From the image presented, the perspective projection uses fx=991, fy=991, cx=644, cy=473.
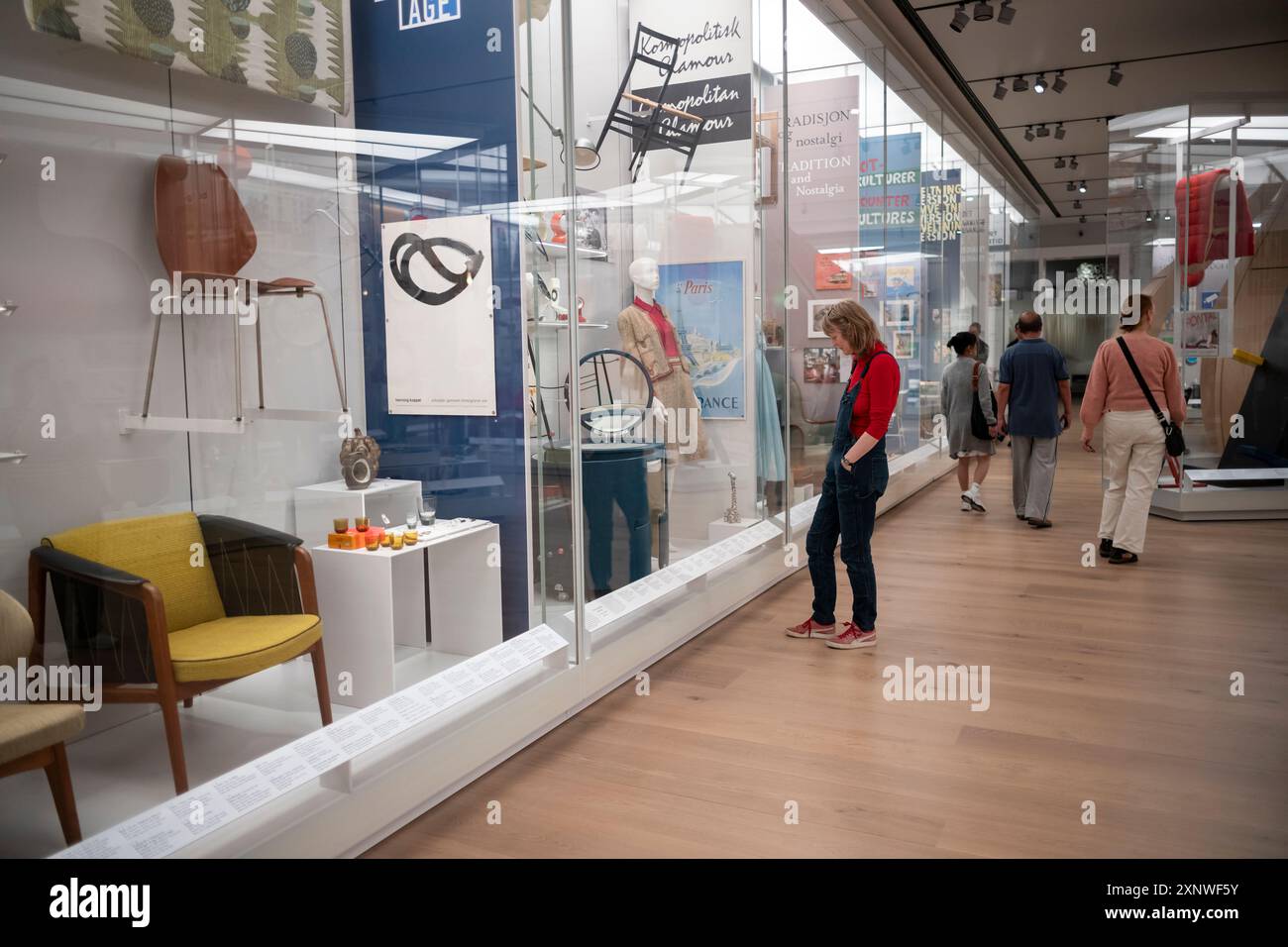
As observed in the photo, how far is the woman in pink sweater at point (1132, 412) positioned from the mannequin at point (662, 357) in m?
2.55

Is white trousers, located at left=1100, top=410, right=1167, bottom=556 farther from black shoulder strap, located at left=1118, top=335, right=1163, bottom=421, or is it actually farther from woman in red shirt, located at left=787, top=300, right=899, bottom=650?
woman in red shirt, located at left=787, top=300, right=899, bottom=650

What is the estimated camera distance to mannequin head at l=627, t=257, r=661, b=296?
429cm

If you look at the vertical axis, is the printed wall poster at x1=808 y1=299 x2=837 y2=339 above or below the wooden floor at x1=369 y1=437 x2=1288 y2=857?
above

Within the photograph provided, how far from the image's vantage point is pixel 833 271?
23.5ft

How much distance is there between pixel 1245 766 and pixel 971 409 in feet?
16.9

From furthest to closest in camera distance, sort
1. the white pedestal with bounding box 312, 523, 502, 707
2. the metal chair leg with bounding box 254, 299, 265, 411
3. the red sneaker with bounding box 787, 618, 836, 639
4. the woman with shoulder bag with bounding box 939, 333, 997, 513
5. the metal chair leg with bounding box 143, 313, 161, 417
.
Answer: the woman with shoulder bag with bounding box 939, 333, 997, 513
the red sneaker with bounding box 787, 618, 836, 639
the white pedestal with bounding box 312, 523, 502, 707
the metal chair leg with bounding box 254, 299, 265, 411
the metal chair leg with bounding box 143, 313, 161, 417

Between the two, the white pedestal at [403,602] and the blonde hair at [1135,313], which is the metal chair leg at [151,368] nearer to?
the white pedestal at [403,602]

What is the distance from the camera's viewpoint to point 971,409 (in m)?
8.00

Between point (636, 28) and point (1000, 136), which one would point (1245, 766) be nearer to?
point (636, 28)

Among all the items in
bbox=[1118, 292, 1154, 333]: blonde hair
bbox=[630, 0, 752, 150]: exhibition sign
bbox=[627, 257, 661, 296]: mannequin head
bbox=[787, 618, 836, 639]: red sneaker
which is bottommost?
bbox=[787, 618, 836, 639]: red sneaker

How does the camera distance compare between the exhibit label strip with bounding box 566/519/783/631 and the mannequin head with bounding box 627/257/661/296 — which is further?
the mannequin head with bounding box 627/257/661/296

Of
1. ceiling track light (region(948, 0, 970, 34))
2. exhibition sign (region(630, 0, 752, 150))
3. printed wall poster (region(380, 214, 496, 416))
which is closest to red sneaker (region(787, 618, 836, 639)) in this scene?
printed wall poster (region(380, 214, 496, 416))

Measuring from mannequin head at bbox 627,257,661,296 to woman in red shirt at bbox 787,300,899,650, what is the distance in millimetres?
793
